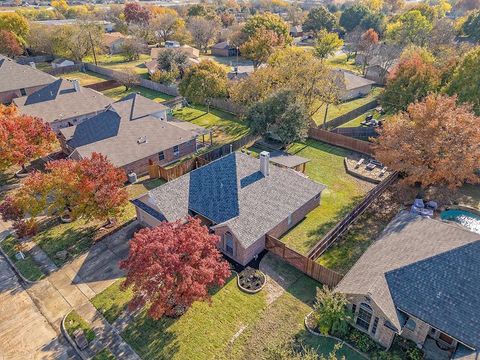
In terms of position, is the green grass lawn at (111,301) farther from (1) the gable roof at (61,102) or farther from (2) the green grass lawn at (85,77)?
(2) the green grass lawn at (85,77)

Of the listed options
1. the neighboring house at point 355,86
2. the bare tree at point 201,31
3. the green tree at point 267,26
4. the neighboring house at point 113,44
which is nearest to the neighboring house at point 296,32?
the bare tree at point 201,31

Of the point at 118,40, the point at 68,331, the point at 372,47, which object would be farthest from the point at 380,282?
the point at 118,40

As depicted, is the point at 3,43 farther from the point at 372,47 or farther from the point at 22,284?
the point at 372,47

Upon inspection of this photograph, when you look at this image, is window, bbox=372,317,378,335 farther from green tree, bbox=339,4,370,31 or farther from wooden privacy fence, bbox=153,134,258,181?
green tree, bbox=339,4,370,31

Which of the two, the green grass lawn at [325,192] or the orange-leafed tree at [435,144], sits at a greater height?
the orange-leafed tree at [435,144]

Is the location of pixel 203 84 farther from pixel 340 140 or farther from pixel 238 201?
pixel 238 201

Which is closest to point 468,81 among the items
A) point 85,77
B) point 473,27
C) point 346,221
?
point 346,221

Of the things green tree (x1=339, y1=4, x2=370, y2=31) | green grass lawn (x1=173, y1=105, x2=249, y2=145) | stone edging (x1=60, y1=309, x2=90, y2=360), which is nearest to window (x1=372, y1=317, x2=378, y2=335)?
stone edging (x1=60, y1=309, x2=90, y2=360)
